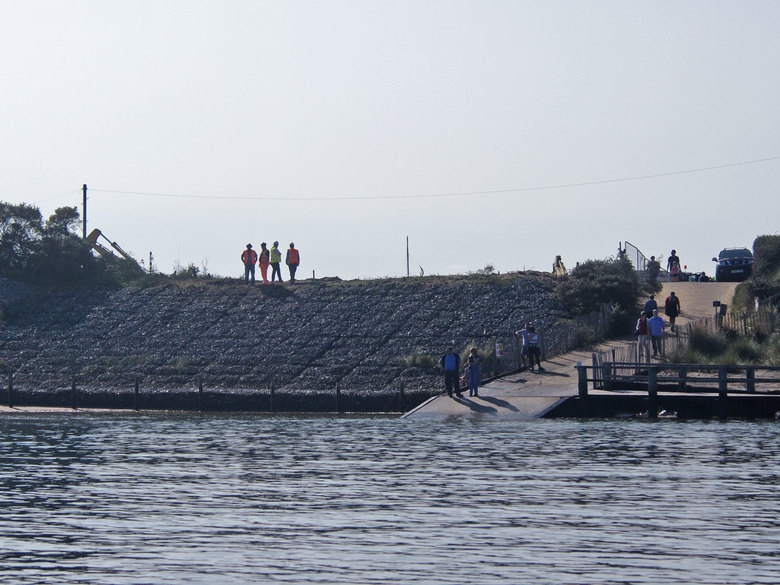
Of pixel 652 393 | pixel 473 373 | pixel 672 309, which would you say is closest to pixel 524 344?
pixel 473 373

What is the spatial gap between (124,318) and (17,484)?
3579 centimetres

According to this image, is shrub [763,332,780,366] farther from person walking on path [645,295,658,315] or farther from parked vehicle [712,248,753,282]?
parked vehicle [712,248,753,282]

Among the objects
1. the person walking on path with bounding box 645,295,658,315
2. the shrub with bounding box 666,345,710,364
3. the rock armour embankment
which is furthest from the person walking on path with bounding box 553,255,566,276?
the shrub with bounding box 666,345,710,364

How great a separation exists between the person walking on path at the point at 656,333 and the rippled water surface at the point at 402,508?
34.1 ft

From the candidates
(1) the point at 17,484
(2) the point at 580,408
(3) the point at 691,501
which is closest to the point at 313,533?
(3) the point at 691,501

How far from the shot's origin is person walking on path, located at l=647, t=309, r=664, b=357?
39.3 m

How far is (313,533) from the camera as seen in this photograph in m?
14.9

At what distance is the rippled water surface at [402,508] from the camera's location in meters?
12.7

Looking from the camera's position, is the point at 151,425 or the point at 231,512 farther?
the point at 151,425

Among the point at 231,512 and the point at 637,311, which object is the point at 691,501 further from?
the point at 637,311

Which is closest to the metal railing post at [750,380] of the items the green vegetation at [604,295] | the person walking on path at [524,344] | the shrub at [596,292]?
the person walking on path at [524,344]

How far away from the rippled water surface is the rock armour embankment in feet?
54.1

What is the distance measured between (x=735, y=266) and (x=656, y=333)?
20.7 m

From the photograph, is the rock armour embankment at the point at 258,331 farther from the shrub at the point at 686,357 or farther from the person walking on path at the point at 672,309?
the shrub at the point at 686,357
